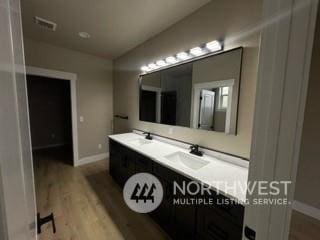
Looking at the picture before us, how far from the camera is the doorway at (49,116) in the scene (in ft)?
14.6

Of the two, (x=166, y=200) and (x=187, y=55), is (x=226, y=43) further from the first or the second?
(x=166, y=200)

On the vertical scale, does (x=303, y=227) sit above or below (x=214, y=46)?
below

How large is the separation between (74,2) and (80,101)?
202 cm

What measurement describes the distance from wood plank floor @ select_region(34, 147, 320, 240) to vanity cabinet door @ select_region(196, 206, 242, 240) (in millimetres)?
454

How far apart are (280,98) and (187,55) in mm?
1655

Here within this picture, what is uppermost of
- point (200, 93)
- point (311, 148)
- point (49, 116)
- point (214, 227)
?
point (200, 93)

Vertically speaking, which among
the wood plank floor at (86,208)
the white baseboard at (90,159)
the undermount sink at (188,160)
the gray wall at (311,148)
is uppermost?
the gray wall at (311,148)

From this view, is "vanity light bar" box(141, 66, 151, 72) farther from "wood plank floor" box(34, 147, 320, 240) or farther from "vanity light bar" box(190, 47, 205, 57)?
"wood plank floor" box(34, 147, 320, 240)

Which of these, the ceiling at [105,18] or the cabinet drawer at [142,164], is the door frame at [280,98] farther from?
the ceiling at [105,18]

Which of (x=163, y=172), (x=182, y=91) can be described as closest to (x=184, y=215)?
(x=163, y=172)

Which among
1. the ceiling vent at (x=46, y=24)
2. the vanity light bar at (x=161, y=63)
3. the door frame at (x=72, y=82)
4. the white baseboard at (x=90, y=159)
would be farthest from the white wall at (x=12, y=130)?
the white baseboard at (x=90, y=159)

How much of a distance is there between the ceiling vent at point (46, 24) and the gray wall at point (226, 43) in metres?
1.39

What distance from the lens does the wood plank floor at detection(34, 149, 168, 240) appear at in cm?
166

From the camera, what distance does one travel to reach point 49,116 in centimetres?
479
